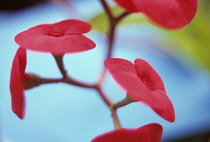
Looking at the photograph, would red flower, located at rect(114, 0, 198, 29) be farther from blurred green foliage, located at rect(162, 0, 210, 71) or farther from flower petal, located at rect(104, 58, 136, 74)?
blurred green foliage, located at rect(162, 0, 210, 71)

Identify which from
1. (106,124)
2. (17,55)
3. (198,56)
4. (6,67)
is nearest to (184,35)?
(198,56)

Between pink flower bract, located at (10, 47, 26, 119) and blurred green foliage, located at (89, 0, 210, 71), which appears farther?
blurred green foliage, located at (89, 0, 210, 71)

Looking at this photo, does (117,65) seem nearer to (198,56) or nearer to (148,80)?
(148,80)

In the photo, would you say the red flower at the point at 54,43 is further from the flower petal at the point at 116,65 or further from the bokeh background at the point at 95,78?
the bokeh background at the point at 95,78

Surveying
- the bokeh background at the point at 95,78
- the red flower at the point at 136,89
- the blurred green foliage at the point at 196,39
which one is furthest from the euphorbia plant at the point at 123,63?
the blurred green foliage at the point at 196,39

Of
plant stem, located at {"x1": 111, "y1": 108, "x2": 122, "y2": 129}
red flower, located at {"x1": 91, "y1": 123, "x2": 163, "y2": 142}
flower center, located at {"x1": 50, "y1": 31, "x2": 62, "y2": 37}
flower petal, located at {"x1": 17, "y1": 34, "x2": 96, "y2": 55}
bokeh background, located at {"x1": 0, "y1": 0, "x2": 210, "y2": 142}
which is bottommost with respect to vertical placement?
bokeh background, located at {"x1": 0, "y1": 0, "x2": 210, "y2": 142}

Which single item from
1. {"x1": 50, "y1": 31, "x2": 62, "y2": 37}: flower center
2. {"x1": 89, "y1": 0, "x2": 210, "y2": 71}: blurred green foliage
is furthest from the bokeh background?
{"x1": 50, "y1": 31, "x2": 62, "y2": 37}: flower center

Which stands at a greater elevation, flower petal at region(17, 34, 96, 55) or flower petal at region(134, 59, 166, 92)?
flower petal at region(17, 34, 96, 55)

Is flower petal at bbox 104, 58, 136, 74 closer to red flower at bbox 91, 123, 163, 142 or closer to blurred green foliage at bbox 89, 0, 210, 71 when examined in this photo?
red flower at bbox 91, 123, 163, 142
